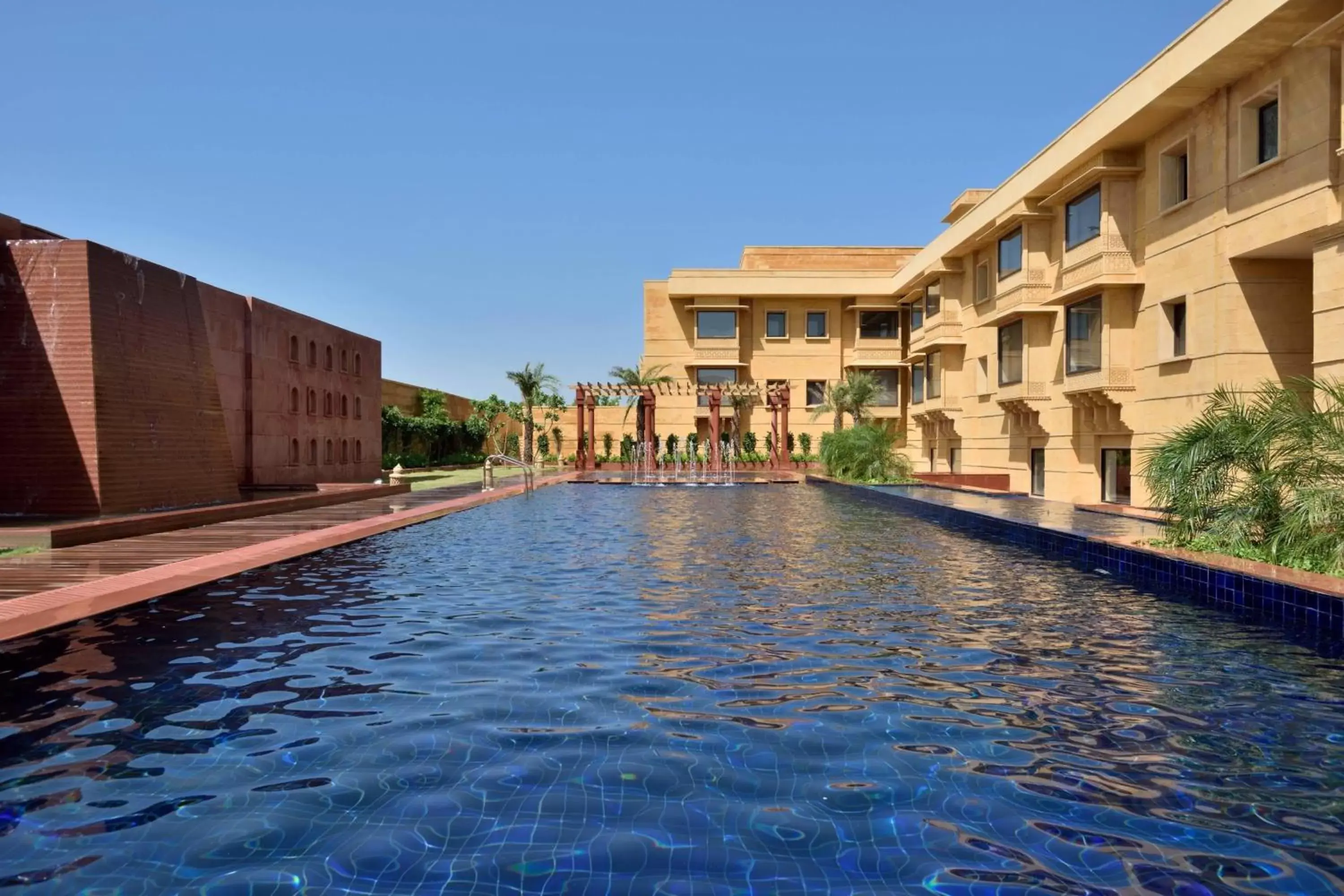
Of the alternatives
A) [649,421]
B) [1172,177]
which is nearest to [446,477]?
[649,421]

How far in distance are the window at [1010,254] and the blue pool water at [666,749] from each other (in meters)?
16.8

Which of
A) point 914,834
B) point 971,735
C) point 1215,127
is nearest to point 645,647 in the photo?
point 971,735

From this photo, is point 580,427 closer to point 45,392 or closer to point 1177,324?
point 1177,324

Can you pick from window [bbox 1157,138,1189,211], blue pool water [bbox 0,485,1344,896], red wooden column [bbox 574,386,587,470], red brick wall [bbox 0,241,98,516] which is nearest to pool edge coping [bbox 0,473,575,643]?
blue pool water [bbox 0,485,1344,896]

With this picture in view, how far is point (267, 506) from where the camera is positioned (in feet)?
55.4

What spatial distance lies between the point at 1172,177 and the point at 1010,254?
691cm

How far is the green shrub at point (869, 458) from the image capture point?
27.2m

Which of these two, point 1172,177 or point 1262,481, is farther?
point 1172,177

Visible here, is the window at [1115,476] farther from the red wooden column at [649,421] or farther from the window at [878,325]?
the window at [878,325]

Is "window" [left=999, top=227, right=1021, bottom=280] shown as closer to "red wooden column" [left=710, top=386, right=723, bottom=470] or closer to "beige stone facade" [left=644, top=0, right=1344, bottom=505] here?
"beige stone facade" [left=644, top=0, right=1344, bottom=505]

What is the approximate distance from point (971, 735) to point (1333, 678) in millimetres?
3053

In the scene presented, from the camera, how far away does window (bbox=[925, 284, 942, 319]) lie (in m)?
30.6

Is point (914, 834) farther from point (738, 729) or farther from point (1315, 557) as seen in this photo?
point (1315, 557)

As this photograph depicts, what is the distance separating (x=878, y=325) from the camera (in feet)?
138
